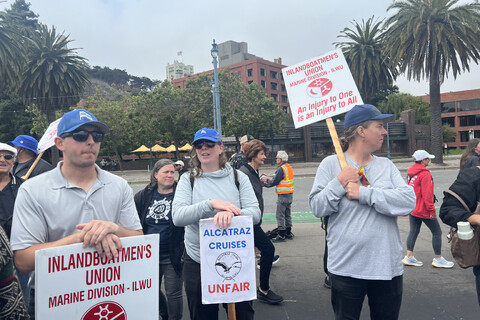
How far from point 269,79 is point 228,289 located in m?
77.1

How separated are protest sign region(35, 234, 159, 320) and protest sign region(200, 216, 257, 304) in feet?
1.99

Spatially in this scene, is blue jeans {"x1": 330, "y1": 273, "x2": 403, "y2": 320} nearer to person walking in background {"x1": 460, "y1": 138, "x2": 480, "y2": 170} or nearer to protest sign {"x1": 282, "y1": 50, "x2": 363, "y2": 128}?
protest sign {"x1": 282, "y1": 50, "x2": 363, "y2": 128}

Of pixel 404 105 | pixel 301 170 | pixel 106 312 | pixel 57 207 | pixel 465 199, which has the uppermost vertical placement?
pixel 404 105

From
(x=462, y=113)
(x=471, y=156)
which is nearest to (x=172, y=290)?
(x=471, y=156)

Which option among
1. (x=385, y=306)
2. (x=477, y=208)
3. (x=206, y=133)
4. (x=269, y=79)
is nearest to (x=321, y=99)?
(x=206, y=133)

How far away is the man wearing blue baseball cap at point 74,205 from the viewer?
Result: 1.73 meters

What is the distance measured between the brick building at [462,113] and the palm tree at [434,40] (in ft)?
168

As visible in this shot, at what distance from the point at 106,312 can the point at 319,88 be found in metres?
2.46

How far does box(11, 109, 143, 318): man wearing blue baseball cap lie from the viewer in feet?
5.66

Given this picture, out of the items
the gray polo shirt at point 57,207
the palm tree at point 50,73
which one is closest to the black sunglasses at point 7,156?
the gray polo shirt at point 57,207

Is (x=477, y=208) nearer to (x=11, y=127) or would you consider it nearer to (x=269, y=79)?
(x=11, y=127)

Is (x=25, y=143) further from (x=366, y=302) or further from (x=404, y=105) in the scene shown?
(x=404, y=105)

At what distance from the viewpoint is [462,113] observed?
68562 mm

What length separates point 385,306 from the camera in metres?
2.39
